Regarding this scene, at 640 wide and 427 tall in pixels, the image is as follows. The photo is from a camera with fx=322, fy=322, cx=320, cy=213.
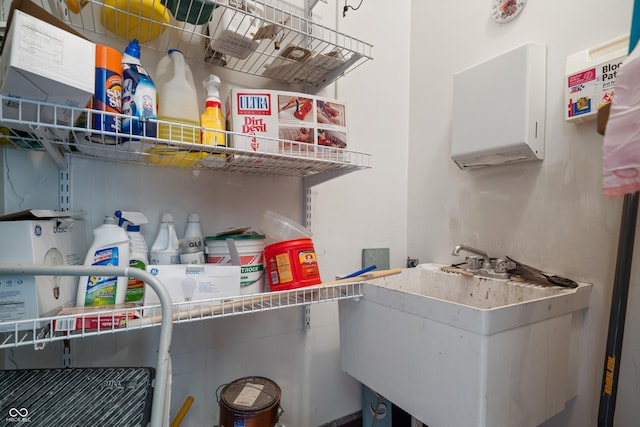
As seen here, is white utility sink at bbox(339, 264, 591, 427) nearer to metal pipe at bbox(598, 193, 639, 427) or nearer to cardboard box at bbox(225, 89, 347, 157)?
metal pipe at bbox(598, 193, 639, 427)

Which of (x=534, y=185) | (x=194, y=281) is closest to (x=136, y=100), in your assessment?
(x=194, y=281)

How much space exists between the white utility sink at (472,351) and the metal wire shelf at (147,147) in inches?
18.8

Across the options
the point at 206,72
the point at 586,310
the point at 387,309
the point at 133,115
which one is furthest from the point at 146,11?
the point at 586,310

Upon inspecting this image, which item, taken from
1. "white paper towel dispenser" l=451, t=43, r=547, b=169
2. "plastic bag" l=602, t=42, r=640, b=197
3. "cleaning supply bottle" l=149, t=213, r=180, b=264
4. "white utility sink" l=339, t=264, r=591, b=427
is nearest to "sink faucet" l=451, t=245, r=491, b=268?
"white utility sink" l=339, t=264, r=591, b=427

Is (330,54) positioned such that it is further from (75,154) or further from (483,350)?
(483,350)

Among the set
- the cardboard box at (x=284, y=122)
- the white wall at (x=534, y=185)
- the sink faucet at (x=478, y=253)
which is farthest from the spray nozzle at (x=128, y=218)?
the white wall at (x=534, y=185)

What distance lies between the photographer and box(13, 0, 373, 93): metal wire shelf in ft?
2.87

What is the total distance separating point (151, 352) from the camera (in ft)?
3.51

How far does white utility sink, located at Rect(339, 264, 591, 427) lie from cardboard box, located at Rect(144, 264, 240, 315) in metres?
0.46

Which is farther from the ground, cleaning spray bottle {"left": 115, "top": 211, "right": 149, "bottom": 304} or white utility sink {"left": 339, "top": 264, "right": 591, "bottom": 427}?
cleaning spray bottle {"left": 115, "top": 211, "right": 149, "bottom": 304}

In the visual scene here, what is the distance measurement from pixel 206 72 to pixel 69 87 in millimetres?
618

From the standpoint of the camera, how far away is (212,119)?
903 mm

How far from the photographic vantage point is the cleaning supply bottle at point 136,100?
74cm

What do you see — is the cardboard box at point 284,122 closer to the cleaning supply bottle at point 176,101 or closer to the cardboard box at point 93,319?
the cleaning supply bottle at point 176,101
